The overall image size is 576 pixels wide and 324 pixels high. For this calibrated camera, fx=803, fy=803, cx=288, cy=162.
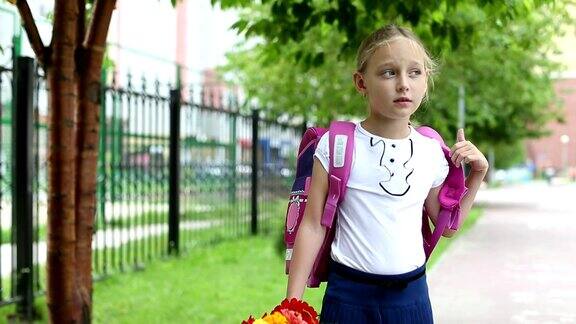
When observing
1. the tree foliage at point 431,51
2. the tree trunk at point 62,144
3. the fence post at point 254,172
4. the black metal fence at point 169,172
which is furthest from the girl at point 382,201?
the fence post at point 254,172

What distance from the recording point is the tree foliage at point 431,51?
16.3 ft

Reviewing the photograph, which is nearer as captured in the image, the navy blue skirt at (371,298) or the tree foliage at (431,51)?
the navy blue skirt at (371,298)

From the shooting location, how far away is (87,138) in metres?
4.20

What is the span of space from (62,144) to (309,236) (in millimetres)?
2085

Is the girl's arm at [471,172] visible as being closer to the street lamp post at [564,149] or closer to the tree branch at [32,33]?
the tree branch at [32,33]

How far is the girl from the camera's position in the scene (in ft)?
7.33

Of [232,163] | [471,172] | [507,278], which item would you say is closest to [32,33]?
[471,172]

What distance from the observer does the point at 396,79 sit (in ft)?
7.31

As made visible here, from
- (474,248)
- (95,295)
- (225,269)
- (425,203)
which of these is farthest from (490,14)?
(474,248)

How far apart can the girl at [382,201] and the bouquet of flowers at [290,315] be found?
0.25 metres

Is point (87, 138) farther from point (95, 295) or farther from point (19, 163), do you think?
point (95, 295)

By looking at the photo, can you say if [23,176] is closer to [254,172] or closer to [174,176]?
[174,176]

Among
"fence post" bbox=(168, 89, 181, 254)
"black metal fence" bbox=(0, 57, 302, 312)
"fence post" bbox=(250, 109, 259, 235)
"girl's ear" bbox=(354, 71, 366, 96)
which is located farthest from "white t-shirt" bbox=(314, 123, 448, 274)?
"fence post" bbox=(250, 109, 259, 235)

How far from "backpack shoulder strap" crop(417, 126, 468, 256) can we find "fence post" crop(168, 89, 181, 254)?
6979 millimetres
